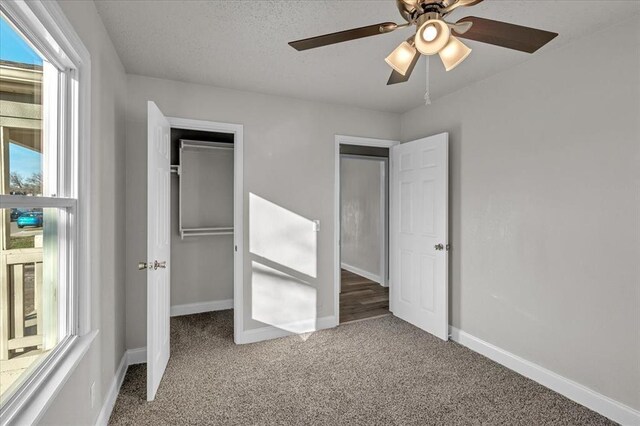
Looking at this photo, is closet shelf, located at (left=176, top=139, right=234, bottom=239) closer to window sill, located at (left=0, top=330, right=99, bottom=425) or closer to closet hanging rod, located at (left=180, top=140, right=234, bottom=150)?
closet hanging rod, located at (left=180, top=140, right=234, bottom=150)

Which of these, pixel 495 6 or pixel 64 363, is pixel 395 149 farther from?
pixel 64 363

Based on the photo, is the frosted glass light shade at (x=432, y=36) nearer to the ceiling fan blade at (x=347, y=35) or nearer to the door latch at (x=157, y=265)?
the ceiling fan blade at (x=347, y=35)

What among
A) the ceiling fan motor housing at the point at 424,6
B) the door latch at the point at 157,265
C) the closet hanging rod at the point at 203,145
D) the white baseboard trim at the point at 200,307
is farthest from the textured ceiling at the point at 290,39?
the white baseboard trim at the point at 200,307

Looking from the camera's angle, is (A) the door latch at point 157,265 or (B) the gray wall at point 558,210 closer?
(B) the gray wall at point 558,210

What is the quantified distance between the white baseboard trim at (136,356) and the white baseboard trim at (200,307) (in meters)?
1.10

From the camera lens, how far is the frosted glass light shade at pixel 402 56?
5.02 feet

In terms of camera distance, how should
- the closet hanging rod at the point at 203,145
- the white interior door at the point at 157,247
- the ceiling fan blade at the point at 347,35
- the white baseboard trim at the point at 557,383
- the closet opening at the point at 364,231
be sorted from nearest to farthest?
the ceiling fan blade at the point at 347,35, the white baseboard trim at the point at 557,383, the white interior door at the point at 157,247, the closet hanging rod at the point at 203,145, the closet opening at the point at 364,231

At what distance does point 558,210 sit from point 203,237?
3.69 metres

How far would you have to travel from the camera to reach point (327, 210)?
142 inches

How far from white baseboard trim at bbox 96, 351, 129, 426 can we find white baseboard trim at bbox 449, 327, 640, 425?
9.61 feet

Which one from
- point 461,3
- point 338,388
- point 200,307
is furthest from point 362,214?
point 461,3

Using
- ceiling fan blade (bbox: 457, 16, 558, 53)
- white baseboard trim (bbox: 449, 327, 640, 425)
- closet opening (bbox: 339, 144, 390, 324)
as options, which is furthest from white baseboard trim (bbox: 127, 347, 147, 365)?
ceiling fan blade (bbox: 457, 16, 558, 53)

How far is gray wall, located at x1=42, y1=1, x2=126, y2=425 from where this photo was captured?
1.54m

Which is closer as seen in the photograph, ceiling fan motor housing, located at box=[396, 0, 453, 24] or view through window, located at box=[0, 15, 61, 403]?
view through window, located at box=[0, 15, 61, 403]
